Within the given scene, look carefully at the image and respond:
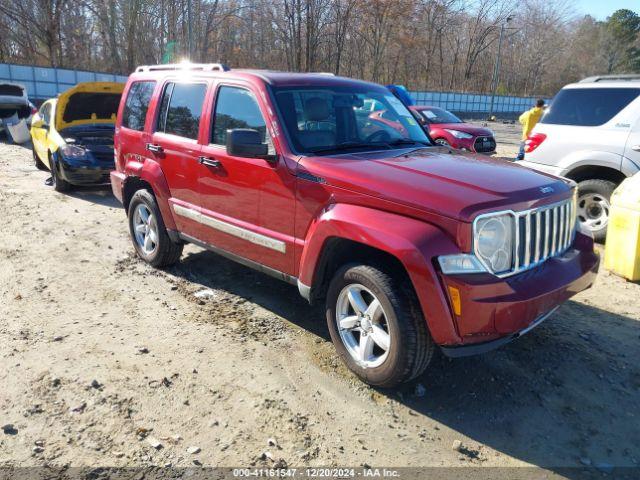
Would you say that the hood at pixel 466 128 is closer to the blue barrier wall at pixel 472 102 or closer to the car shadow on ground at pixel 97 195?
the car shadow on ground at pixel 97 195

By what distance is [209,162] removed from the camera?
447 cm

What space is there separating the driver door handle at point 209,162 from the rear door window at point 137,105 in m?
1.34

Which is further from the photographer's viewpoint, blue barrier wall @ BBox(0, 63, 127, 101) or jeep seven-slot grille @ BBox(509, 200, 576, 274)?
blue barrier wall @ BBox(0, 63, 127, 101)

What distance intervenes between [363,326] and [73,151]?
24.8 feet

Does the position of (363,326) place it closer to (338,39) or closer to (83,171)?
(83,171)

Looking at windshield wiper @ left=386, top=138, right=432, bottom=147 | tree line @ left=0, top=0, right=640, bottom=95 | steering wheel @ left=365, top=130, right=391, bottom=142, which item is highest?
tree line @ left=0, top=0, right=640, bottom=95

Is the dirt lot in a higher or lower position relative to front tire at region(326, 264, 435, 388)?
lower

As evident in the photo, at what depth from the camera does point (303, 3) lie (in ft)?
123

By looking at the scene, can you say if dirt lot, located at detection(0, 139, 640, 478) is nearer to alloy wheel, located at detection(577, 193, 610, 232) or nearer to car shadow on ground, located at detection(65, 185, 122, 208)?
alloy wheel, located at detection(577, 193, 610, 232)

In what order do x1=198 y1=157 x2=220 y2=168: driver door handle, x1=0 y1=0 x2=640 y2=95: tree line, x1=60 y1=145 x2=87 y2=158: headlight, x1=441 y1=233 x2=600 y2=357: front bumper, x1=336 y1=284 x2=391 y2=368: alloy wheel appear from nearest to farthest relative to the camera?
x1=441 y1=233 x2=600 y2=357: front bumper
x1=336 y1=284 x2=391 y2=368: alloy wheel
x1=198 y1=157 x2=220 y2=168: driver door handle
x1=60 y1=145 x2=87 y2=158: headlight
x1=0 y1=0 x2=640 y2=95: tree line

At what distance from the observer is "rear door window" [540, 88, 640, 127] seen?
6457mm

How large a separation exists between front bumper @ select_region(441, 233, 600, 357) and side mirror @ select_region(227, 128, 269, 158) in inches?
66.6

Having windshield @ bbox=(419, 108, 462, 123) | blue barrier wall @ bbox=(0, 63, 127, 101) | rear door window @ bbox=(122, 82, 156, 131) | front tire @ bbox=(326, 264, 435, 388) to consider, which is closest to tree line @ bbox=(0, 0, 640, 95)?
blue barrier wall @ bbox=(0, 63, 127, 101)

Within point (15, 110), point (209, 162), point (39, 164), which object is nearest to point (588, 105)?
point (209, 162)
